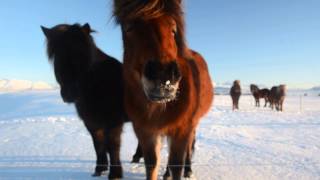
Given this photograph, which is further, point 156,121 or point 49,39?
point 49,39

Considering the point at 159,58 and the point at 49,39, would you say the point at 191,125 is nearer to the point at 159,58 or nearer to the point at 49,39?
the point at 159,58

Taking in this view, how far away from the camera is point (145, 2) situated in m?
2.65

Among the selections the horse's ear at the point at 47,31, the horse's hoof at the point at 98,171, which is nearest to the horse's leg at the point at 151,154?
the horse's hoof at the point at 98,171

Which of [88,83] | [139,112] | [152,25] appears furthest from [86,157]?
[152,25]

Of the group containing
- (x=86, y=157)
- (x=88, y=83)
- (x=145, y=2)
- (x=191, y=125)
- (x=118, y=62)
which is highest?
(x=145, y=2)

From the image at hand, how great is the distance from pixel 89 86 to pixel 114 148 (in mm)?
872

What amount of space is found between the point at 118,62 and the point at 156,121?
177cm

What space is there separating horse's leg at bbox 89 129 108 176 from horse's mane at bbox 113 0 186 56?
5.71ft

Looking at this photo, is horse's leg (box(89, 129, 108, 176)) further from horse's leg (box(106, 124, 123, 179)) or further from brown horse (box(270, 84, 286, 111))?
brown horse (box(270, 84, 286, 111))

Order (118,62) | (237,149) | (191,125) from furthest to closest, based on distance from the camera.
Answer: (237,149) < (118,62) < (191,125)

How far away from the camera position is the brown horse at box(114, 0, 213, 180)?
2383 mm

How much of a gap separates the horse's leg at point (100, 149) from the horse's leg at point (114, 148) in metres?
0.15

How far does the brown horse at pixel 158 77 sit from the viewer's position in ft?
7.82

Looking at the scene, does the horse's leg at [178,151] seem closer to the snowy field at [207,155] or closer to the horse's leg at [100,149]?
the snowy field at [207,155]
